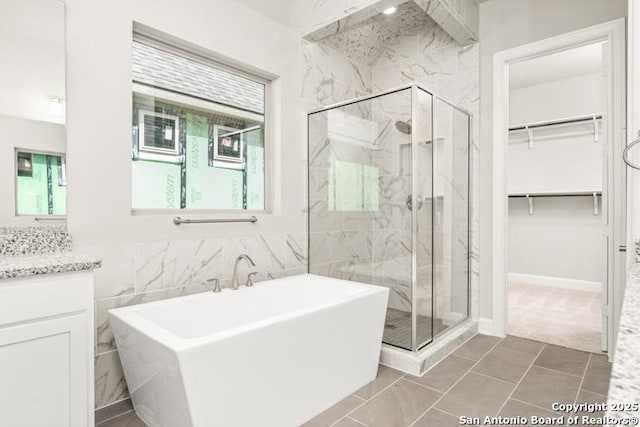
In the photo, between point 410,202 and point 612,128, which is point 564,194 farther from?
point 410,202

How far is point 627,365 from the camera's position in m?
0.53

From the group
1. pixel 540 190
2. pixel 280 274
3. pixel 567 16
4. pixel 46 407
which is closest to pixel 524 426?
pixel 280 274

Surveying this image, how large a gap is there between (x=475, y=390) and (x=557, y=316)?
6.91 ft

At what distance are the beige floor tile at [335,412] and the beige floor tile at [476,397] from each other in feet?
1.46

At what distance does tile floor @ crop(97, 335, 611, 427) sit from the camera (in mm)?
1888

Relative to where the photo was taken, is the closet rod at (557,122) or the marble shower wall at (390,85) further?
the closet rod at (557,122)

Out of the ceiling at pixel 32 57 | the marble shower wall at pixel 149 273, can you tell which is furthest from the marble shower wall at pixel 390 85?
the ceiling at pixel 32 57

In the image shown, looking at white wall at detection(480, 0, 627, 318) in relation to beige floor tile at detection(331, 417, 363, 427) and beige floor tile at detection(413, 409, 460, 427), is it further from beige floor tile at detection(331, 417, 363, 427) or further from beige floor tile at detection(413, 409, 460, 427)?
beige floor tile at detection(331, 417, 363, 427)

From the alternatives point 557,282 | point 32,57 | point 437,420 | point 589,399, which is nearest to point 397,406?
point 437,420

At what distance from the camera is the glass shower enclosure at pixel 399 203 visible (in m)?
2.58

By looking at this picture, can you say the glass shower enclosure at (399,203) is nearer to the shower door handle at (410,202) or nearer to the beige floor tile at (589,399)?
the shower door handle at (410,202)

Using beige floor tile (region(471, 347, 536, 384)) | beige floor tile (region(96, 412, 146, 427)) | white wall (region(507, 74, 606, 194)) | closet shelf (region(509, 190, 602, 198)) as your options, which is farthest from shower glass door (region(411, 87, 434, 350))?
closet shelf (region(509, 190, 602, 198))

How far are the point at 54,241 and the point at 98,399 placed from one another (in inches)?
35.0

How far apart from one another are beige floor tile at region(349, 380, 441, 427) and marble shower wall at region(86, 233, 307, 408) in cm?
118
